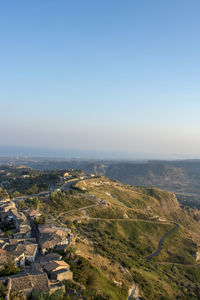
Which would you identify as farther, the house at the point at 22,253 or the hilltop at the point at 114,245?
the hilltop at the point at 114,245

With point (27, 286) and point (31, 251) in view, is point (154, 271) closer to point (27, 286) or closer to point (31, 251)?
point (31, 251)

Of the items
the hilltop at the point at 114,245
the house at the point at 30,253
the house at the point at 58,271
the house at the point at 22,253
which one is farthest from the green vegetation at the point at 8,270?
the hilltop at the point at 114,245

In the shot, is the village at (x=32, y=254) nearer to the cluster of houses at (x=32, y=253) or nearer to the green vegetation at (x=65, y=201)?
the cluster of houses at (x=32, y=253)

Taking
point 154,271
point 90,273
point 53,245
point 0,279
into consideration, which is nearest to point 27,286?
point 0,279

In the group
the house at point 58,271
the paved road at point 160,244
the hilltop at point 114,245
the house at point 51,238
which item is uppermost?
the house at point 58,271

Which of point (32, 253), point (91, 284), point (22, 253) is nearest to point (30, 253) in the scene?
point (32, 253)

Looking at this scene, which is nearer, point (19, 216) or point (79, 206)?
point (19, 216)

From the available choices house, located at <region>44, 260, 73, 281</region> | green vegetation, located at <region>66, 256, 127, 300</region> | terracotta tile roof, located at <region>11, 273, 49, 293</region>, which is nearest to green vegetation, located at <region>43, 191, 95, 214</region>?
green vegetation, located at <region>66, 256, 127, 300</region>
